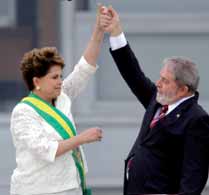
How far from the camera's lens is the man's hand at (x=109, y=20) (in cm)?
526

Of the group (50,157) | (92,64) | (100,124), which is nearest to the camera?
(50,157)

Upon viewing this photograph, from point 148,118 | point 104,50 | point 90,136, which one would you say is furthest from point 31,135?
point 104,50

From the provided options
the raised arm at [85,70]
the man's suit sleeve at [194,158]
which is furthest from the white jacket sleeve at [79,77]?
the man's suit sleeve at [194,158]

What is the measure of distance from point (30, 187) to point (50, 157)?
0.66 ft

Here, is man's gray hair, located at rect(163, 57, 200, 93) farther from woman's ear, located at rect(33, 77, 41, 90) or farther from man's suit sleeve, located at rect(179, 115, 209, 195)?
woman's ear, located at rect(33, 77, 41, 90)

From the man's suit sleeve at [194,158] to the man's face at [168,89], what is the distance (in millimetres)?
207

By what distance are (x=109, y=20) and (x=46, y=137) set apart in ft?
2.41

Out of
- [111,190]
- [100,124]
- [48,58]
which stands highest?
[48,58]

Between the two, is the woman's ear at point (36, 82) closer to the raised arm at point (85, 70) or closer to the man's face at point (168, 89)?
the raised arm at point (85, 70)

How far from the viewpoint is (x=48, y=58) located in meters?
5.19

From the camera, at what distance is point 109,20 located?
17.4 feet

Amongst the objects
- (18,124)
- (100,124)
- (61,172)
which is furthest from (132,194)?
(100,124)

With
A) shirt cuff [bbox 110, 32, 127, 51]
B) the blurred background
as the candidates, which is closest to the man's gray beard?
shirt cuff [bbox 110, 32, 127, 51]

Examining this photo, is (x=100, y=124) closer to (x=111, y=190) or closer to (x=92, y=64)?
(x=111, y=190)
